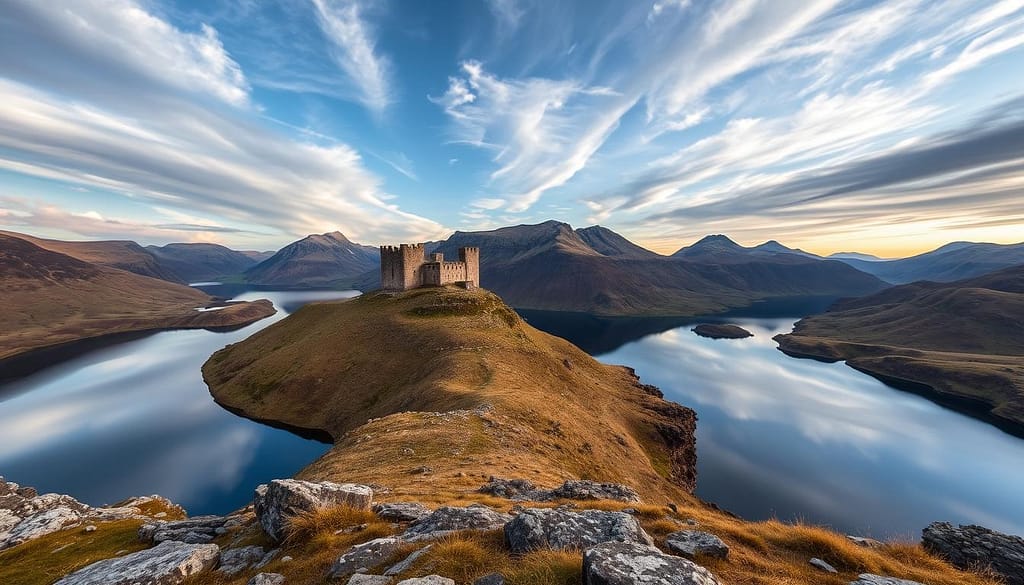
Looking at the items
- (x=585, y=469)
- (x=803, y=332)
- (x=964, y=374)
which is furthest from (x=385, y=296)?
(x=803, y=332)

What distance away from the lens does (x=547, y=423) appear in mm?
37938

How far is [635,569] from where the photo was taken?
626 cm

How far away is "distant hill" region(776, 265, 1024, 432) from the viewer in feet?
342

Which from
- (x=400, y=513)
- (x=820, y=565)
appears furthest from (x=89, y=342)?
(x=820, y=565)

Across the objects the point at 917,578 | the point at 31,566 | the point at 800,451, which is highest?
the point at 917,578

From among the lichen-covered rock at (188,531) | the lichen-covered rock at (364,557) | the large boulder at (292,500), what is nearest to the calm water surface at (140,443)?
the lichen-covered rock at (188,531)

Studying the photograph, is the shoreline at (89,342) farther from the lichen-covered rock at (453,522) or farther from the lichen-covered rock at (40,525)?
the lichen-covered rock at (453,522)

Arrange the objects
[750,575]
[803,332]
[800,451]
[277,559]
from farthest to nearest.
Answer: [803,332] → [800,451] → [277,559] → [750,575]

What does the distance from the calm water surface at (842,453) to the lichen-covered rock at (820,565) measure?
3615cm

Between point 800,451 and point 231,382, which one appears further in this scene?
point 231,382

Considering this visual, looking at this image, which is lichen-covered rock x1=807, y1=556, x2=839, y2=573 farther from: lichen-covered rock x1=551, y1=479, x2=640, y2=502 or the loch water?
the loch water

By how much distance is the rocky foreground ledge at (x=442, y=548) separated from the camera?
6797 millimetres

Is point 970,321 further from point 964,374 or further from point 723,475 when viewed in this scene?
point 723,475

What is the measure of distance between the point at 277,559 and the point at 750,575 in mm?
10717
